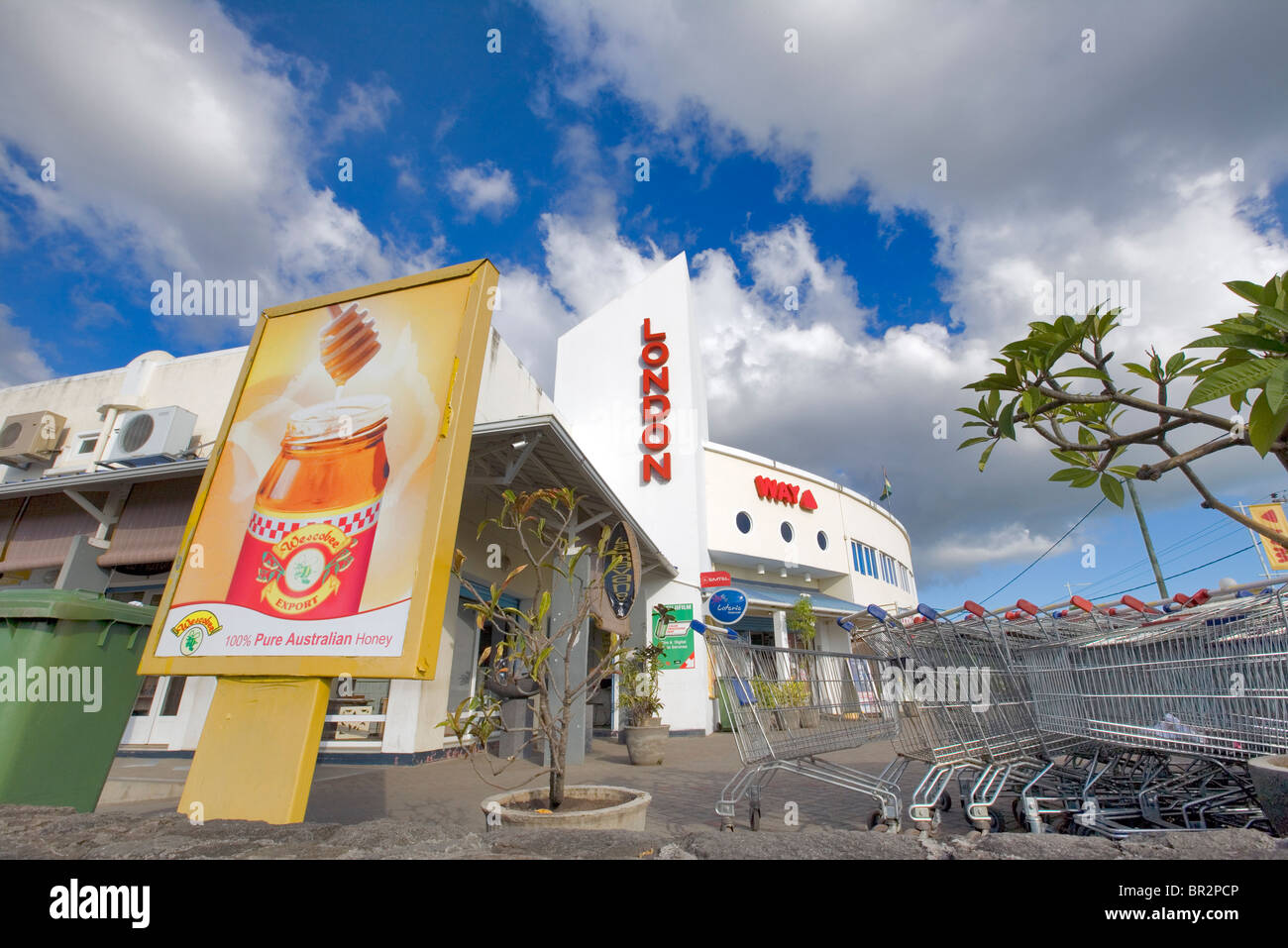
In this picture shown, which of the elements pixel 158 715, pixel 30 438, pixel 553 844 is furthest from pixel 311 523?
pixel 30 438

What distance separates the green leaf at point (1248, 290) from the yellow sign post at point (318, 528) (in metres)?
2.87

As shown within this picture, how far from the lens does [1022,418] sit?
8.61 ft

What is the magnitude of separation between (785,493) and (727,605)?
5931 mm

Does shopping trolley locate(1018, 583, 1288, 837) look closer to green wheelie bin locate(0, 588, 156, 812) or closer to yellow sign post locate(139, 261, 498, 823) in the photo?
yellow sign post locate(139, 261, 498, 823)

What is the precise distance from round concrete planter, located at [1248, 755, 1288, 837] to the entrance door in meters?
12.0

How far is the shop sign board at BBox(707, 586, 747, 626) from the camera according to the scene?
1380 cm

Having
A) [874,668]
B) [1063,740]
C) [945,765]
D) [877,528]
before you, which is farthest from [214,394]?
[877,528]

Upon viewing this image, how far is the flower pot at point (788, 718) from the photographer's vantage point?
432 centimetres

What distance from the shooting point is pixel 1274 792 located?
6.25 feet

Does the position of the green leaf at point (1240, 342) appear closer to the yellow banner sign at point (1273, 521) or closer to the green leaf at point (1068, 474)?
the green leaf at point (1068, 474)

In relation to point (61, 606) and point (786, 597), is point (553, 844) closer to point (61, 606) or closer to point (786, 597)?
point (61, 606)

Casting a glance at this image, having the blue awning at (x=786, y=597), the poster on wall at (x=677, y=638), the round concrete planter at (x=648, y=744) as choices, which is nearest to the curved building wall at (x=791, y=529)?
the blue awning at (x=786, y=597)

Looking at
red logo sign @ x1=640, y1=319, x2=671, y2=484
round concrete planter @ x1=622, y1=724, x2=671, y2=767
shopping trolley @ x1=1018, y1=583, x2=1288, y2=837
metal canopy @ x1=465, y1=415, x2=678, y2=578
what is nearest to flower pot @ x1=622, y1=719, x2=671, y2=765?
round concrete planter @ x1=622, y1=724, x2=671, y2=767

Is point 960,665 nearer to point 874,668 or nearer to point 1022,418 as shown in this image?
point 874,668
